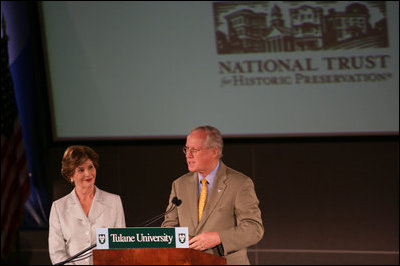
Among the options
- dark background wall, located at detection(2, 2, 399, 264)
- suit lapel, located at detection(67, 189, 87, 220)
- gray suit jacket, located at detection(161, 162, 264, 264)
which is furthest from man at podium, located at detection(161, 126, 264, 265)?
dark background wall, located at detection(2, 2, 399, 264)

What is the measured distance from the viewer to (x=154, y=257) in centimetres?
269

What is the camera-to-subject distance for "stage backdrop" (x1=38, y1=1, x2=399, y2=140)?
6156mm

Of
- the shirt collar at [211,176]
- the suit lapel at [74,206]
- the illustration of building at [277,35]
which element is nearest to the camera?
the shirt collar at [211,176]

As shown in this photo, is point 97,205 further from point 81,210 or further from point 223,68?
point 223,68

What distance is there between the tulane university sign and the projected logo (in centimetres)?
384

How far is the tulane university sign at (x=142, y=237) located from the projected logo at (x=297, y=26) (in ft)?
12.6

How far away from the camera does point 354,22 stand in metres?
6.12

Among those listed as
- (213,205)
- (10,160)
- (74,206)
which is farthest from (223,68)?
(213,205)

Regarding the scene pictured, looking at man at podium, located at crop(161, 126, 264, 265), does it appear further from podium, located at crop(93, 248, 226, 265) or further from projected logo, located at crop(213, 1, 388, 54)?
projected logo, located at crop(213, 1, 388, 54)

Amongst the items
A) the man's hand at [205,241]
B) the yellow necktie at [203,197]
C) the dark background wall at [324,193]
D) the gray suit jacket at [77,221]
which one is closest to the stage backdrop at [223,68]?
the dark background wall at [324,193]

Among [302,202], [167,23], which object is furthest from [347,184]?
[167,23]

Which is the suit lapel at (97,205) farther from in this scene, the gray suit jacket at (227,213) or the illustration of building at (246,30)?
the illustration of building at (246,30)

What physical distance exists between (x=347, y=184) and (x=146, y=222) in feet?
12.9

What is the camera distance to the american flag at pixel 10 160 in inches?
240
